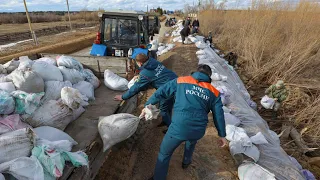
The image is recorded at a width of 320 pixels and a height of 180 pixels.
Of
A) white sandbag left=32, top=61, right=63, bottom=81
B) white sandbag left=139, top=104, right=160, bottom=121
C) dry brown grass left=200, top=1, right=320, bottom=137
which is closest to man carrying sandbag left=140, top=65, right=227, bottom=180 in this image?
white sandbag left=139, top=104, right=160, bottom=121

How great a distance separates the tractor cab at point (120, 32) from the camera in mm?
4945

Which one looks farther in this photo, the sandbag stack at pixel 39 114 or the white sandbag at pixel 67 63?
the white sandbag at pixel 67 63

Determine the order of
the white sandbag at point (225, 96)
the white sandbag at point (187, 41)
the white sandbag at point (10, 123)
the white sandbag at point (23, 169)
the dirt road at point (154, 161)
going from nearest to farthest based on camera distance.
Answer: the white sandbag at point (23, 169) < the white sandbag at point (10, 123) < the dirt road at point (154, 161) < the white sandbag at point (225, 96) < the white sandbag at point (187, 41)

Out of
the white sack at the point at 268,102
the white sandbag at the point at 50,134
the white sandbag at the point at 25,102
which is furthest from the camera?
the white sack at the point at 268,102

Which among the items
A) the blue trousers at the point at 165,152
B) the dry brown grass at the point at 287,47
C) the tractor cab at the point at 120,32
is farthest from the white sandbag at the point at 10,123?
the dry brown grass at the point at 287,47

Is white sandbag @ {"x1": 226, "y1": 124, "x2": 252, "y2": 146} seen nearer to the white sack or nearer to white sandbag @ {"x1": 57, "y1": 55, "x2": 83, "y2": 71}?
the white sack

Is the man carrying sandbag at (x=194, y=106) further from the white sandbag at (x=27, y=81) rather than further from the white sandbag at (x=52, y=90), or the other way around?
the white sandbag at (x=27, y=81)

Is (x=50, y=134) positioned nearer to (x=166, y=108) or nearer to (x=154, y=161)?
(x=154, y=161)

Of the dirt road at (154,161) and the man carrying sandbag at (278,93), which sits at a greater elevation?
the man carrying sandbag at (278,93)

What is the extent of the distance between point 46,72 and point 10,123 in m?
1.05

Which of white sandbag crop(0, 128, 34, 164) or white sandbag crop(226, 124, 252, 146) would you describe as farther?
white sandbag crop(226, 124, 252, 146)

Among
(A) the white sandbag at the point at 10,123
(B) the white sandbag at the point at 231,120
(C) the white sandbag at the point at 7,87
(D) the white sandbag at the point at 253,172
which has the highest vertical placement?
(C) the white sandbag at the point at 7,87

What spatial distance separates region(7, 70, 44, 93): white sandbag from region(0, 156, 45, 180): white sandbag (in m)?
1.08

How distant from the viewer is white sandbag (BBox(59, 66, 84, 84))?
9.75 ft
